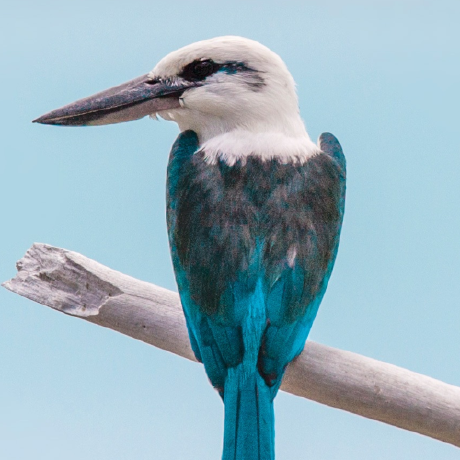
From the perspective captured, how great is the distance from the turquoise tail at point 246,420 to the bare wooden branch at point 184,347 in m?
0.36

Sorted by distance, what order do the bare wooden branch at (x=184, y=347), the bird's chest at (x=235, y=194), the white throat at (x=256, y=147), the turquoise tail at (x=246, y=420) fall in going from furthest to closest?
the bare wooden branch at (x=184, y=347), the white throat at (x=256, y=147), the bird's chest at (x=235, y=194), the turquoise tail at (x=246, y=420)

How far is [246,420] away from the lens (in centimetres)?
197

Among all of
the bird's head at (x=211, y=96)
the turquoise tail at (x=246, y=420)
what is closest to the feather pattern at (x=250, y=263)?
the turquoise tail at (x=246, y=420)

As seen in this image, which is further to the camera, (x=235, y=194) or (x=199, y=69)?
(x=199, y=69)

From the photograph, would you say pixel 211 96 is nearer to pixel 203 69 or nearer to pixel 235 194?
pixel 203 69

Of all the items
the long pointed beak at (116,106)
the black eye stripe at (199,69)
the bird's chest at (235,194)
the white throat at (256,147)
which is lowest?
the bird's chest at (235,194)

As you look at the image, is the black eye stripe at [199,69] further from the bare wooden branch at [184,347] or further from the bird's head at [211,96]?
the bare wooden branch at [184,347]

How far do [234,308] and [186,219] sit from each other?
303 millimetres

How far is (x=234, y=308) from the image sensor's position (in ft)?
6.61

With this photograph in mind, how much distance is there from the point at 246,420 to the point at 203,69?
0.95 meters

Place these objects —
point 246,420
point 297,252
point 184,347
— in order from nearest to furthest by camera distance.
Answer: point 246,420 → point 297,252 → point 184,347

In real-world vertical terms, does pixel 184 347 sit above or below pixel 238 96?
below

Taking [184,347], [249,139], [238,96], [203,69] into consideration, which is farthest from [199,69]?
[184,347]

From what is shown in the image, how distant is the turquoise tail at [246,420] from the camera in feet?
6.45
